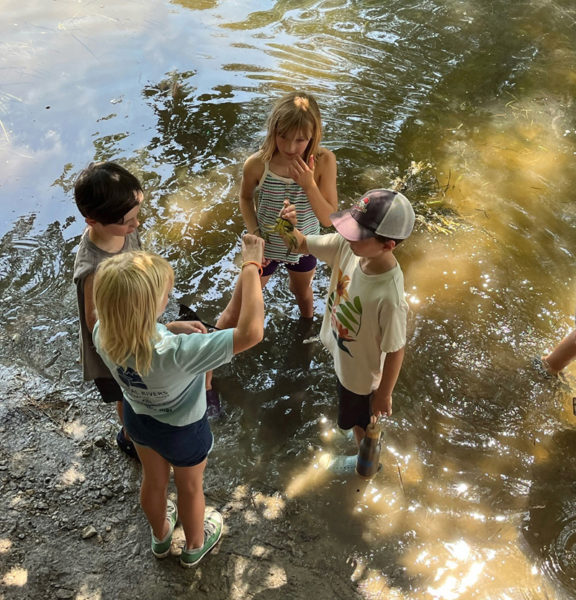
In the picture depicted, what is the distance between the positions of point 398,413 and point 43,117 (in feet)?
18.1

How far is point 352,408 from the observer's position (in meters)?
2.67

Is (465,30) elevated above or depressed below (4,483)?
above

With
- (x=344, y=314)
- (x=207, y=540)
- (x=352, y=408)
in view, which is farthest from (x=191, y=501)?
(x=344, y=314)

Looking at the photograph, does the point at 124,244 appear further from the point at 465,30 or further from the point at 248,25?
the point at 465,30

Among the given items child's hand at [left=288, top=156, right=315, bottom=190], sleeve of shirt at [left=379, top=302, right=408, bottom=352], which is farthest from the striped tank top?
sleeve of shirt at [left=379, top=302, right=408, bottom=352]

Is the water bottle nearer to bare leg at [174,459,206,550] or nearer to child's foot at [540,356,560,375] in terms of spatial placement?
bare leg at [174,459,206,550]

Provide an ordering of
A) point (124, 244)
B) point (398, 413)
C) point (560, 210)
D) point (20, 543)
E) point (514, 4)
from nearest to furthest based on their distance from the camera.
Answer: point (124, 244), point (20, 543), point (398, 413), point (560, 210), point (514, 4)

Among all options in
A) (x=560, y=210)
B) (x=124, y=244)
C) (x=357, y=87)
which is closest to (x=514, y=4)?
(x=357, y=87)

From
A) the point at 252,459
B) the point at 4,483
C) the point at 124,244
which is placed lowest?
the point at 4,483

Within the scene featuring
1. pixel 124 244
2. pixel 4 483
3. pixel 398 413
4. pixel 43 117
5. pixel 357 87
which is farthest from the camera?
pixel 357 87

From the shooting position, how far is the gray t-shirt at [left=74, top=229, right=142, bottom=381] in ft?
7.38

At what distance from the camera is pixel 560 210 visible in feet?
16.4

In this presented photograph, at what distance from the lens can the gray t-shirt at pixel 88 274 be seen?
225 centimetres

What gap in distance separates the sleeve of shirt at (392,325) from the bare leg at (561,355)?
185 centimetres
